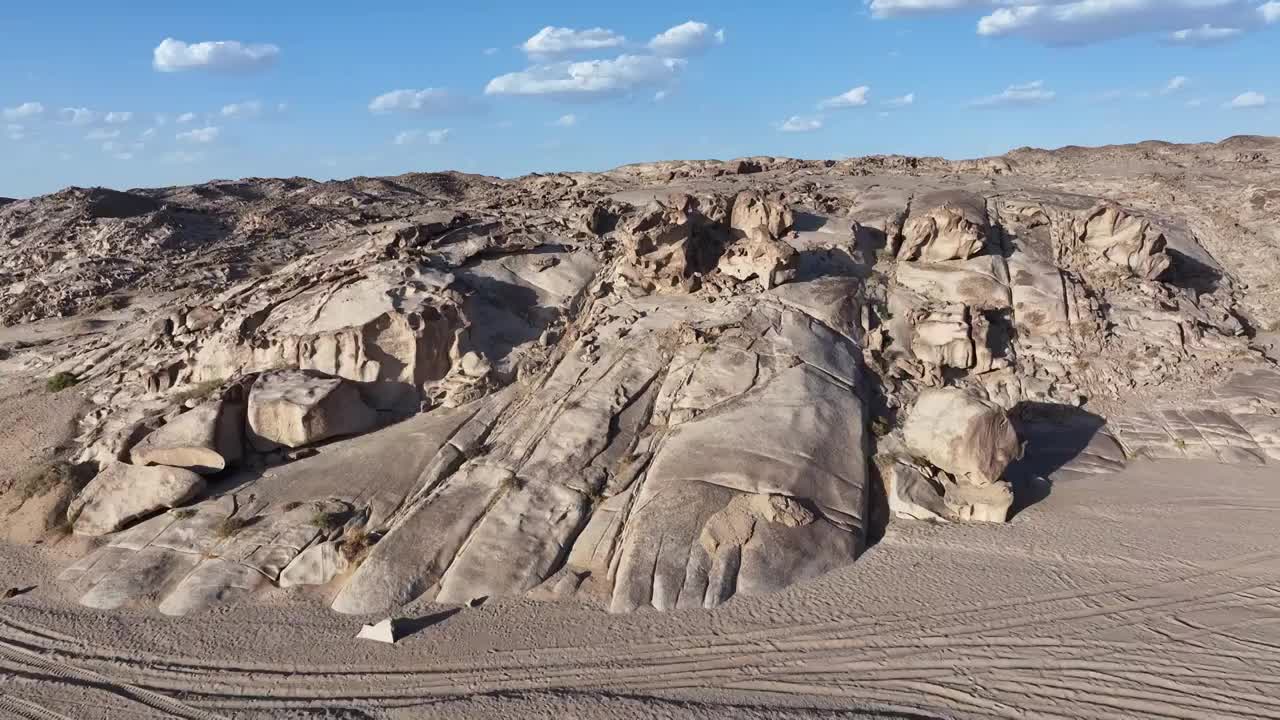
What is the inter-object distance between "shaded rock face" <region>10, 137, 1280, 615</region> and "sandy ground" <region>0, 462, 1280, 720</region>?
22.5 inches

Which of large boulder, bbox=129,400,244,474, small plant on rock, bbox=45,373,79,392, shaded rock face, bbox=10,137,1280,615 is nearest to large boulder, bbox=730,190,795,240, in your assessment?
shaded rock face, bbox=10,137,1280,615

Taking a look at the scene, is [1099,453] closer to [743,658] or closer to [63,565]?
[743,658]

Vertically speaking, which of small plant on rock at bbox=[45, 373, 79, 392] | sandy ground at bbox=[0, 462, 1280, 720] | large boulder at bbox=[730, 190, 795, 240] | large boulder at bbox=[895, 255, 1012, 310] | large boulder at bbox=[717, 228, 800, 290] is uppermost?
large boulder at bbox=[730, 190, 795, 240]

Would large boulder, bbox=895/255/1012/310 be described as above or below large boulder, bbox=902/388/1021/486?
above

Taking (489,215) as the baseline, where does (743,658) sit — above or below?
below

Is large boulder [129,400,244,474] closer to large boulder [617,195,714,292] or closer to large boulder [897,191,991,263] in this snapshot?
large boulder [617,195,714,292]

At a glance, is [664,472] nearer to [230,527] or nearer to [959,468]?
[959,468]

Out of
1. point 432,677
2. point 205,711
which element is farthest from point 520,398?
point 205,711

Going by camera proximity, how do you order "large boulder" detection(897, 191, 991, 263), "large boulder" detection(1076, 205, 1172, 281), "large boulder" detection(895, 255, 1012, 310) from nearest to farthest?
"large boulder" detection(895, 255, 1012, 310) → "large boulder" detection(897, 191, 991, 263) → "large boulder" detection(1076, 205, 1172, 281)

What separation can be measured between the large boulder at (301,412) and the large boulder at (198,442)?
37 centimetres

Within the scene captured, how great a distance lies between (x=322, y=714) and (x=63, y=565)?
6.12m

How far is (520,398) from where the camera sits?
47.2 ft

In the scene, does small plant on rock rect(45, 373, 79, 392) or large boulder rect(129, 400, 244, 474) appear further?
small plant on rock rect(45, 373, 79, 392)

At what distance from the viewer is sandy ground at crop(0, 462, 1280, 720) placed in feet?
29.0
